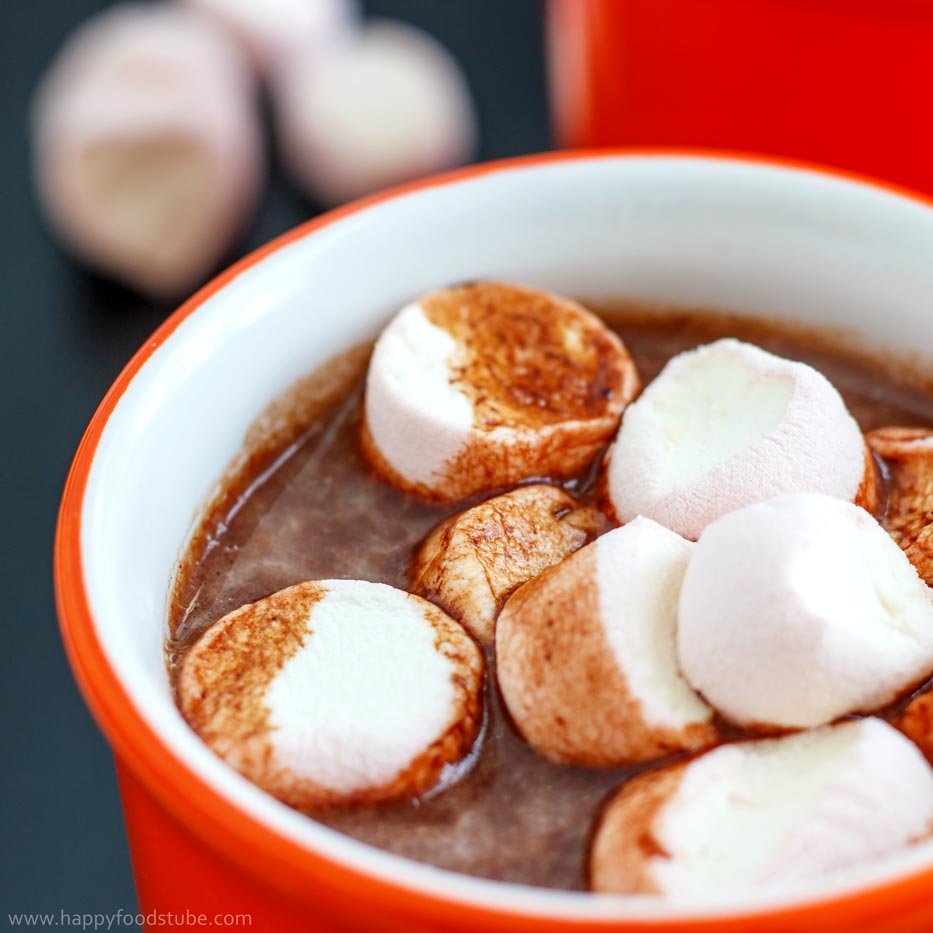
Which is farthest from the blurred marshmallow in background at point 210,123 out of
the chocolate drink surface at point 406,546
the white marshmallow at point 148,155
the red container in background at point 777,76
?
the chocolate drink surface at point 406,546

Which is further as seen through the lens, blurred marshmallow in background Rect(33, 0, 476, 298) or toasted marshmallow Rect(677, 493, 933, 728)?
blurred marshmallow in background Rect(33, 0, 476, 298)

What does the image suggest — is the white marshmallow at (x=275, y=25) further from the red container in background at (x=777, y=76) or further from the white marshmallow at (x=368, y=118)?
the red container in background at (x=777, y=76)

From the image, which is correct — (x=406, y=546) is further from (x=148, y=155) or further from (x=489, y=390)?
(x=148, y=155)

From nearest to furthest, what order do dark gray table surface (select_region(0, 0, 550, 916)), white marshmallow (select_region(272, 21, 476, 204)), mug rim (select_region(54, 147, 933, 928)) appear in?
mug rim (select_region(54, 147, 933, 928)) → dark gray table surface (select_region(0, 0, 550, 916)) → white marshmallow (select_region(272, 21, 476, 204))

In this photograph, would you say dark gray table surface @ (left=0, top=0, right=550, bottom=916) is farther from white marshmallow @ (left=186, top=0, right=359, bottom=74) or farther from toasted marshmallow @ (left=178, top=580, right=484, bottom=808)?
toasted marshmallow @ (left=178, top=580, right=484, bottom=808)

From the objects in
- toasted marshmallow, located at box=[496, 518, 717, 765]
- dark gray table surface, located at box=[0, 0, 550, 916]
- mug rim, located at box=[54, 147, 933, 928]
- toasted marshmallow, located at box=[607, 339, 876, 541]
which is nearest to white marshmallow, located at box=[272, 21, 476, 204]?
dark gray table surface, located at box=[0, 0, 550, 916]

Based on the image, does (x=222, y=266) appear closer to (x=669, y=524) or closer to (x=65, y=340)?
(x=65, y=340)
